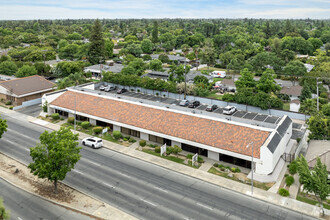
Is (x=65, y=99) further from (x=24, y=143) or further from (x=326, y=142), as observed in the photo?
(x=326, y=142)

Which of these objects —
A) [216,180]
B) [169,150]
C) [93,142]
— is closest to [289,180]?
[216,180]

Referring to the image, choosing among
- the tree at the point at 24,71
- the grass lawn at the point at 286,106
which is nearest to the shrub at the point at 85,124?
the tree at the point at 24,71

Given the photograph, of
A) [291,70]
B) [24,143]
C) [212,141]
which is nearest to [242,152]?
[212,141]

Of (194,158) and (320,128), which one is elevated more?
(320,128)

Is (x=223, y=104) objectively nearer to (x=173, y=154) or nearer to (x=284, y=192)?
(x=173, y=154)

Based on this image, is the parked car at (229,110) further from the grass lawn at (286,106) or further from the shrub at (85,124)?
the shrub at (85,124)

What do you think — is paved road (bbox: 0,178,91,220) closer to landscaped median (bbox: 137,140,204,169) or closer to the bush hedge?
landscaped median (bbox: 137,140,204,169)
